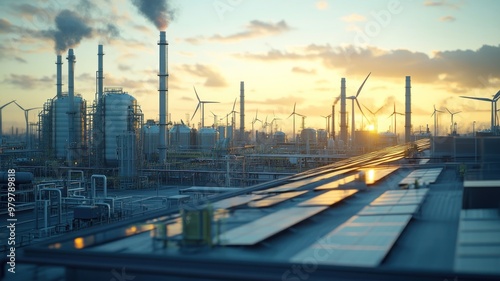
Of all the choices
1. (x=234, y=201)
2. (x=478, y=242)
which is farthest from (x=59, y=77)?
(x=478, y=242)

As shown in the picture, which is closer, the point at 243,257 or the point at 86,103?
the point at 243,257

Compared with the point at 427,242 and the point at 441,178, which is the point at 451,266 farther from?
the point at 441,178

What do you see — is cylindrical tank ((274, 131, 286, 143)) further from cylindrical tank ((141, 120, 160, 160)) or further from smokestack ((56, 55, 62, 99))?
smokestack ((56, 55, 62, 99))

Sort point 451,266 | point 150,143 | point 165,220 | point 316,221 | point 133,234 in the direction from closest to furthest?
point 451,266
point 133,234
point 316,221
point 165,220
point 150,143

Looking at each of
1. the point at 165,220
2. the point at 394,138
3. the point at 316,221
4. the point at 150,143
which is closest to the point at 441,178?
the point at 316,221

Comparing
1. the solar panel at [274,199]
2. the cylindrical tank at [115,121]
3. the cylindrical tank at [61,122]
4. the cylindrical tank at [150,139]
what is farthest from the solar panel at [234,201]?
the cylindrical tank at [150,139]

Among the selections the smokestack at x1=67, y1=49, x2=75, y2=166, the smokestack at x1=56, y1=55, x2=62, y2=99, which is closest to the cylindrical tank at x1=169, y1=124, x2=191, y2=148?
the smokestack at x1=56, y1=55, x2=62, y2=99
